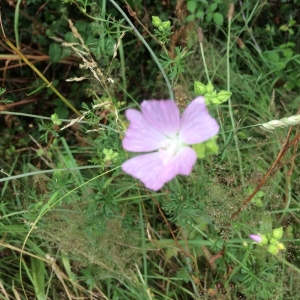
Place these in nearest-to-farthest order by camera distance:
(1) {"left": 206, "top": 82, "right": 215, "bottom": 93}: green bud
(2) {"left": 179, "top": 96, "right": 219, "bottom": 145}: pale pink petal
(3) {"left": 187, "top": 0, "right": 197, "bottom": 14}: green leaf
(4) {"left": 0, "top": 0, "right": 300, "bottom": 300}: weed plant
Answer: (2) {"left": 179, "top": 96, "right": 219, "bottom": 145}: pale pink petal, (1) {"left": 206, "top": 82, "right": 215, "bottom": 93}: green bud, (4) {"left": 0, "top": 0, "right": 300, "bottom": 300}: weed plant, (3) {"left": 187, "top": 0, "right": 197, "bottom": 14}: green leaf

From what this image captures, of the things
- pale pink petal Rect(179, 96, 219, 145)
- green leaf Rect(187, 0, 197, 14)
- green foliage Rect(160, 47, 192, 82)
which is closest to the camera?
pale pink petal Rect(179, 96, 219, 145)

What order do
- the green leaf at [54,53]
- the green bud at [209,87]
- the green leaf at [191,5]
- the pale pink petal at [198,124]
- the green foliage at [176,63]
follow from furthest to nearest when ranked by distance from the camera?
the green leaf at [54,53]
the green leaf at [191,5]
the green foliage at [176,63]
the green bud at [209,87]
the pale pink petal at [198,124]

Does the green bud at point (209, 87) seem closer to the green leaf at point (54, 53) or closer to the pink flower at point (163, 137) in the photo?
the pink flower at point (163, 137)

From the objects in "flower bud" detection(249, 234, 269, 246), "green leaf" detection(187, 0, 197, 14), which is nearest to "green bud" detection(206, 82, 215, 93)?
"flower bud" detection(249, 234, 269, 246)

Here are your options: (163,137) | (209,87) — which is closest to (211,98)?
(209,87)

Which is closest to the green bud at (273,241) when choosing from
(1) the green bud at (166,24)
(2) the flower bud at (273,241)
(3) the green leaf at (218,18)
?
(2) the flower bud at (273,241)

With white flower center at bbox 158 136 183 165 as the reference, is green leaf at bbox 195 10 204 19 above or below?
below

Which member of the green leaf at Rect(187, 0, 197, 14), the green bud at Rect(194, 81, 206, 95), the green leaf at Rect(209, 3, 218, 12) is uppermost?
the green bud at Rect(194, 81, 206, 95)

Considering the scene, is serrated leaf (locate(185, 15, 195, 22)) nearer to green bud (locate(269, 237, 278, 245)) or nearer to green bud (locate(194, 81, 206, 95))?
green bud (locate(194, 81, 206, 95))
